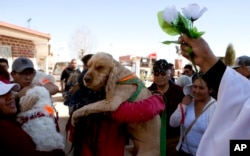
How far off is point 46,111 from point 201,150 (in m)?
1.35

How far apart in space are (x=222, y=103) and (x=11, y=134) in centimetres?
138

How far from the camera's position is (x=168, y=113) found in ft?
10.4

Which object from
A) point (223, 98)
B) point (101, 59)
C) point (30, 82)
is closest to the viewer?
point (223, 98)

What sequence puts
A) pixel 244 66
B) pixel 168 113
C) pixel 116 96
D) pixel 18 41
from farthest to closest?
pixel 18 41
pixel 244 66
pixel 168 113
pixel 116 96

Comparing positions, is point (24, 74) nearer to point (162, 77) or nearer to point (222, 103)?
point (162, 77)

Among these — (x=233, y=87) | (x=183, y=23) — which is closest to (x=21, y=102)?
(x=183, y=23)

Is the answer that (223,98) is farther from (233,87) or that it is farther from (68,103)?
(68,103)

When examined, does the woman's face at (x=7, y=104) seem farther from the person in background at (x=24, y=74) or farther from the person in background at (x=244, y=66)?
the person in background at (x=244, y=66)

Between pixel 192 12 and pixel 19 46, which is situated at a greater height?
pixel 19 46

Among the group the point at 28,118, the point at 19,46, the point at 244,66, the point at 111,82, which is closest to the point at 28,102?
the point at 28,118

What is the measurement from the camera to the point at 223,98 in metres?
1.28

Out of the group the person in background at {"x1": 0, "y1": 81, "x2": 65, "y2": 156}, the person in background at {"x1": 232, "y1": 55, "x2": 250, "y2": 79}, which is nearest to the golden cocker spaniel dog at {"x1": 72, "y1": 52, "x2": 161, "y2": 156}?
the person in background at {"x1": 0, "y1": 81, "x2": 65, "y2": 156}

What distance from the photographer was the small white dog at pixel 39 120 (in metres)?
2.10

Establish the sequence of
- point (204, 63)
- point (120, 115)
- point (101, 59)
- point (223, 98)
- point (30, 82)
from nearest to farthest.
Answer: point (223, 98) → point (204, 63) → point (120, 115) → point (101, 59) → point (30, 82)
